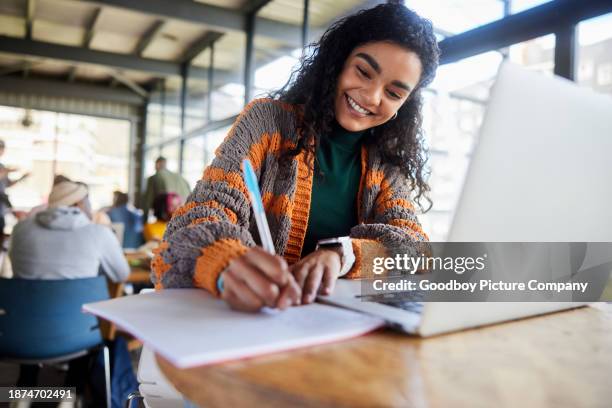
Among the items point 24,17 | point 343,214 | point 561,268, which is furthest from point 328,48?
point 24,17

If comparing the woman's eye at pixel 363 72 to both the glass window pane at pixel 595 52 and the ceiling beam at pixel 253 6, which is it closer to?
the glass window pane at pixel 595 52

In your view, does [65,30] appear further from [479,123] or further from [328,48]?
[479,123]

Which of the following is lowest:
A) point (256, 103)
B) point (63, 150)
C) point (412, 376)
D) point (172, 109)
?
point (412, 376)

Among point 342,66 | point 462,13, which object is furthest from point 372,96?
point 462,13

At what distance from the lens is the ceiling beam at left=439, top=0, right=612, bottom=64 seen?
2.26 m

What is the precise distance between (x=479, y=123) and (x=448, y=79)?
288 centimetres

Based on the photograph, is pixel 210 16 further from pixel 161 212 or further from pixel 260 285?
pixel 260 285

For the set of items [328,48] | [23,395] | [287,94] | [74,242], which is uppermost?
[328,48]

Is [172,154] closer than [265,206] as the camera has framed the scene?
No

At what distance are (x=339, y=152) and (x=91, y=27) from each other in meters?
6.85

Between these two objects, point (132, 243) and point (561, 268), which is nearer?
point (561, 268)

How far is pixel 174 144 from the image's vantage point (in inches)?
348

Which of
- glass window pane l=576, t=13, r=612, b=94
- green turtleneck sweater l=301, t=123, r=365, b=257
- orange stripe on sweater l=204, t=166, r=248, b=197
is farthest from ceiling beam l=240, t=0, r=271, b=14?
orange stripe on sweater l=204, t=166, r=248, b=197

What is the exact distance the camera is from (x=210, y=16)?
5730 mm
